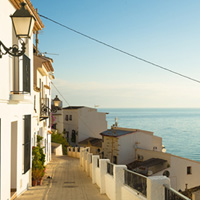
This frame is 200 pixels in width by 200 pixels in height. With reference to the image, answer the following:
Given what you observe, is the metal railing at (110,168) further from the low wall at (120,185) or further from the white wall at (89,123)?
the white wall at (89,123)

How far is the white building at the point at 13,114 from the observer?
7.04 meters

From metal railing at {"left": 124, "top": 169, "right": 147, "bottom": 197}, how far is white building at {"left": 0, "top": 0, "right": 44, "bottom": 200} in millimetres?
3453

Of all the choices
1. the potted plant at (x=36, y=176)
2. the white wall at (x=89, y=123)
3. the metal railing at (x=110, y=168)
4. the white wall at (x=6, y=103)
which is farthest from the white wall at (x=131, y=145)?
the white wall at (x=6, y=103)

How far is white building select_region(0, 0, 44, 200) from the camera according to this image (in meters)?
7.04

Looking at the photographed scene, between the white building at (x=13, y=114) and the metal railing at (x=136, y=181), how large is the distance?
3.45 metres

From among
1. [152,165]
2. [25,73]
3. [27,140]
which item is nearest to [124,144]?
[152,165]

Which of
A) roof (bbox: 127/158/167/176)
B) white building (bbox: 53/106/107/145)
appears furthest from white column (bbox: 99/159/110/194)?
white building (bbox: 53/106/107/145)

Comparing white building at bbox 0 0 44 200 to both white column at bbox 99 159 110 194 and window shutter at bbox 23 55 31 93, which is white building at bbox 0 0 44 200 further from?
white column at bbox 99 159 110 194

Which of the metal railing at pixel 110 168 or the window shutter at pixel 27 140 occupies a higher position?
the window shutter at pixel 27 140

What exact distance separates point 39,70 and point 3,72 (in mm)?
11218

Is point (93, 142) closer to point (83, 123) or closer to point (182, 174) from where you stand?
point (83, 123)

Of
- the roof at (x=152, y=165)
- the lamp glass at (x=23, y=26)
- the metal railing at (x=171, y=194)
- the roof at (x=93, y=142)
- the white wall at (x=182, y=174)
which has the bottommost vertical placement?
the white wall at (x=182, y=174)

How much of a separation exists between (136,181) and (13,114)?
4.14m

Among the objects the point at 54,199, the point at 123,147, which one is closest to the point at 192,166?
the point at 123,147
